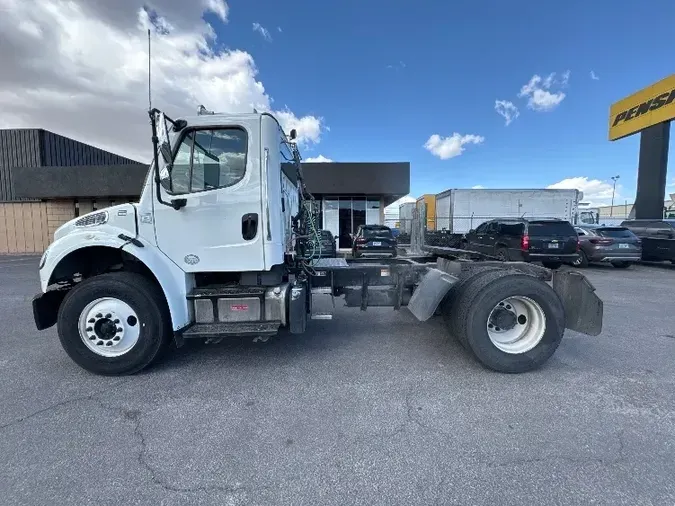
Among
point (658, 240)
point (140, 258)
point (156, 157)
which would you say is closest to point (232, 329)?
point (140, 258)

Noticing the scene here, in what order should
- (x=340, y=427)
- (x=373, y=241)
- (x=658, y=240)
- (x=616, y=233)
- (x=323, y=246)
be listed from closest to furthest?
(x=340, y=427)
(x=323, y=246)
(x=373, y=241)
(x=616, y=233)
(x=658, y=240)

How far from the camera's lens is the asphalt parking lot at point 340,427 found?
2.14m

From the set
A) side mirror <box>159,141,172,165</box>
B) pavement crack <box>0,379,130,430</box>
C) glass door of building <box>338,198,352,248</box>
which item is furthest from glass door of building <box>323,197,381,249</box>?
pavement crack <box>0,379,130,430</box>

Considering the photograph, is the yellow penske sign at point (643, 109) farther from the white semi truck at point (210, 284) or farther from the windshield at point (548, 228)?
the white semi truck at point (210, 284)

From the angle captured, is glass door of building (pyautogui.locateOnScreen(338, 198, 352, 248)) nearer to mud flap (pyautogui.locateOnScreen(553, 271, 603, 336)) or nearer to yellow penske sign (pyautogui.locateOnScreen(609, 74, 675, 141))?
mud flap (pyautogui.locateOnScreen(553, 271, 603, 336))

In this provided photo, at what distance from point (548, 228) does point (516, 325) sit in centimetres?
739

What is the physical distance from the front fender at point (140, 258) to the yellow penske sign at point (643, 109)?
2237 cm

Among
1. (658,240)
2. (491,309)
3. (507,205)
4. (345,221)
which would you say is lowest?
(491,309)

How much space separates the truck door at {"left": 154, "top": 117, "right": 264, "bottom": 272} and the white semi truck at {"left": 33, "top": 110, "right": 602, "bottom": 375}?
11 mm

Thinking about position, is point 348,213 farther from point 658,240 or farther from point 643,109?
point 643,109

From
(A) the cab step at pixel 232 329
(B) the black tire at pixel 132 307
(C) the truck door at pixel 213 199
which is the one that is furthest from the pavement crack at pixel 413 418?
(B) the black tire at pixel 132 307

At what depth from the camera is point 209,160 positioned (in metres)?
3.67

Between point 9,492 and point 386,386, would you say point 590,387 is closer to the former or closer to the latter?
point 386,386

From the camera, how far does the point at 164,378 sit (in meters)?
3.68
